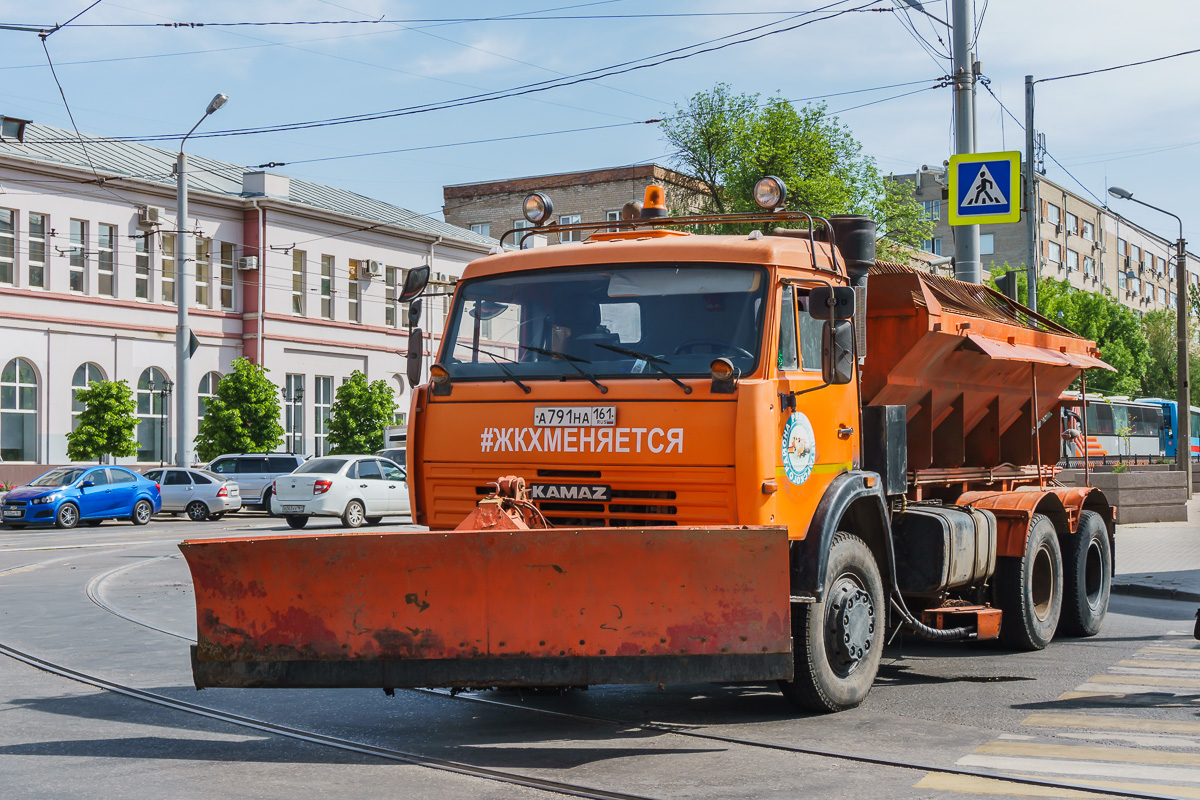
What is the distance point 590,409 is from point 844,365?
144 centimetres

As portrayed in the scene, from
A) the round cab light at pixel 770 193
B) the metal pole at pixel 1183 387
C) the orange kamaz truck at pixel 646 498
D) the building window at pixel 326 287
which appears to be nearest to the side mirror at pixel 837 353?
the orange kamaz truck at pixel 646 498

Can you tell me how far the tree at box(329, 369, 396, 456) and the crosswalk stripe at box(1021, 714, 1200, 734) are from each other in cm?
3678

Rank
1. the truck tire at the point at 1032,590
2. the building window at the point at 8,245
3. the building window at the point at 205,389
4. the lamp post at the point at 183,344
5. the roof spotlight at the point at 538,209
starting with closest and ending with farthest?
1. the roof spotlight at the point at 538,209
2. the truck tire at the point at 1032,590
3. the lamp post at the point at 183,344
4. the building window at the point at 8,245
5. the building window at the point at 205,389

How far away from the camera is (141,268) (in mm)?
43000

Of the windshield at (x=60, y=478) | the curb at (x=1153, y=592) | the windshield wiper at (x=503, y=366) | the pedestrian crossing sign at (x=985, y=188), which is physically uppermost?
the pedestrian crossing sign at (x=985, y=188)

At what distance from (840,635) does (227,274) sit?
4168 centimetres

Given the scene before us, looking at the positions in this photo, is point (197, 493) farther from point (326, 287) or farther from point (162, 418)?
point (326, 287)

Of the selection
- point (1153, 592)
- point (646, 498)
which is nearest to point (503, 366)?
point (646, 498)

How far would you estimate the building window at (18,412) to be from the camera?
38500 millimetres

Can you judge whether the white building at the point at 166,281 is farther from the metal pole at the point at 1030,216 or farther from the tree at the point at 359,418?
the metal pole at the point at 1030,216

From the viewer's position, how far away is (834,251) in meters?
8.18

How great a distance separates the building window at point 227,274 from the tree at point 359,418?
6.42 metres

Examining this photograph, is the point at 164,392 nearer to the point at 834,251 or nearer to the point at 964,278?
the point at 964,278

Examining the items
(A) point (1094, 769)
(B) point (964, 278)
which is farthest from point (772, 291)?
(B) point (964, 278)
